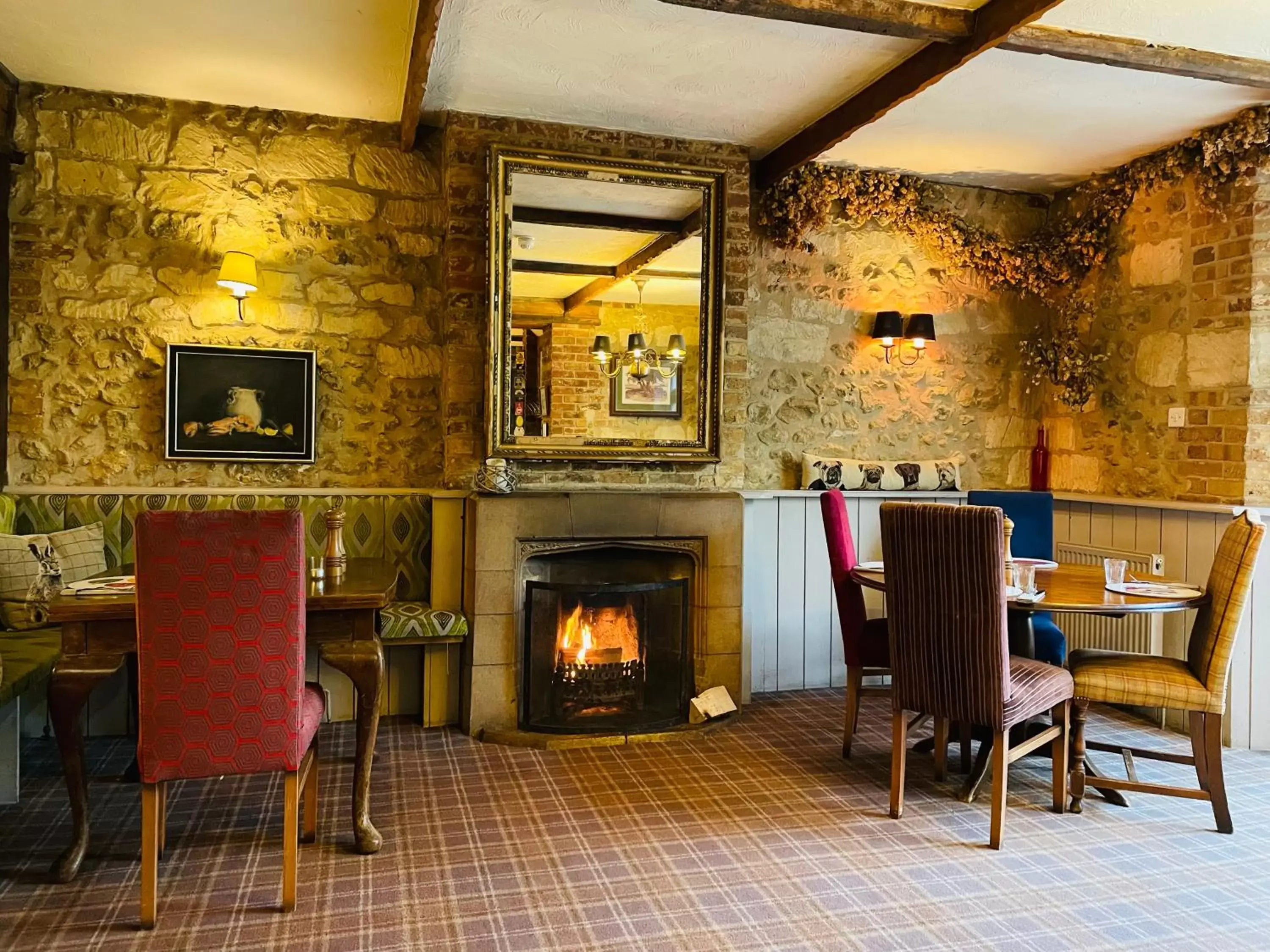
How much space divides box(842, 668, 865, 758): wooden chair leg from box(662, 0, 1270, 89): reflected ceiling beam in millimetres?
2294

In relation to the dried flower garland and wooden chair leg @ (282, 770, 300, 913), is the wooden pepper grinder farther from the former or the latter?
the dried flower garland

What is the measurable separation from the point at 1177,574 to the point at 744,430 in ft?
6.63

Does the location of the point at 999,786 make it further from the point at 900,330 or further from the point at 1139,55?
the point at 900,330

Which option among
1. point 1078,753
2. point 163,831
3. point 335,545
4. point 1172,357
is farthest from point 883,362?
point 163,831

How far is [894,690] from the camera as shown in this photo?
3064 millimetres

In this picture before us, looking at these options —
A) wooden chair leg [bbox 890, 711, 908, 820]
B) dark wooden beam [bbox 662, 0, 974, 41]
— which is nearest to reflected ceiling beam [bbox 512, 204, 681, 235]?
dark wooden beam [bbox 662, 0, 974, 41]

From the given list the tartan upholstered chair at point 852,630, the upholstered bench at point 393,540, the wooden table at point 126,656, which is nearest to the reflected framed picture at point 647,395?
the upholstered bench at point 393,540

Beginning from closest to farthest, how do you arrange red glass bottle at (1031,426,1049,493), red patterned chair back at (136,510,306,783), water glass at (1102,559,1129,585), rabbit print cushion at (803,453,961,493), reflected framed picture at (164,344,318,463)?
red patterned chair back at (136,510,306,783) < water glass at (1102,559,1129,585) < reflected framed picture at (164,344,318,463) < rabbit print cushion at (803,453,961,493) < red glass bottle at (1031,426,1049,493)

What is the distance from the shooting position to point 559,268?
398 cm

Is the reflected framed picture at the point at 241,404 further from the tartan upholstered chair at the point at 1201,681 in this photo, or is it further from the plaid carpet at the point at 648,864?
the tartan upholstered chair at the point at 1201,681

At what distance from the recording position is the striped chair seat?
9.72ft

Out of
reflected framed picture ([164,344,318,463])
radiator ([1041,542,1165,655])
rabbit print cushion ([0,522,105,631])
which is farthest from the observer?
radiator ([1041,542,1165,655])

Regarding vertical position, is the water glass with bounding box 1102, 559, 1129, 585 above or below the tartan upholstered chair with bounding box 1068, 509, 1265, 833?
above

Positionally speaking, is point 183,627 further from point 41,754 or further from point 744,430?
point 744,430
